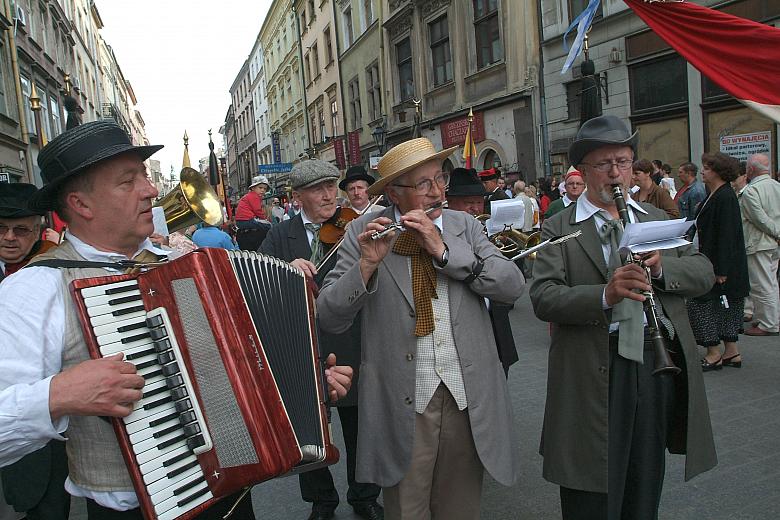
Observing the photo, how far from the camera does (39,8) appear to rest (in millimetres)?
21594

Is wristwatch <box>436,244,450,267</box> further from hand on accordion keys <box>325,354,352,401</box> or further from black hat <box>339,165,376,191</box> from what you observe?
black hat <box>339,165,376,191</box>

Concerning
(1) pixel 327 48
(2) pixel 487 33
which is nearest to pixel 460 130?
(2) pixel 487 33

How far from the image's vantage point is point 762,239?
625 centimetres

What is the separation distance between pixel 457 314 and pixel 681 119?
1182 centimetres

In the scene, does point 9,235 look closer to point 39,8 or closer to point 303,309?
point 303,309

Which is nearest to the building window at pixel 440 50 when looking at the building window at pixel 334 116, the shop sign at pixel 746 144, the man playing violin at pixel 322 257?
the shop sign at pixel 746 144

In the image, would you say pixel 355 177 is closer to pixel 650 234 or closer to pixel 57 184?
pixel 650 234

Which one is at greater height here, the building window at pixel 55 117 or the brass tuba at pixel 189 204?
the building window at pixel 55 117

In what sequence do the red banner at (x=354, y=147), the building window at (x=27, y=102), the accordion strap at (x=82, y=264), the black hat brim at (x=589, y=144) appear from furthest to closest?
the red banner at (x=354, y=147) < the building window at (x=27, y=102) < the black hat brim at (x=589, y=144) < the accordion strap at (x=82, y=264)

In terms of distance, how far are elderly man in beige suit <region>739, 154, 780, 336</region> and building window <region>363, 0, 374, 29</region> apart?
21.7 m

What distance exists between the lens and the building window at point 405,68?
2234 centimetres

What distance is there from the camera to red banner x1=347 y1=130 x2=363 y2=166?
2817cm

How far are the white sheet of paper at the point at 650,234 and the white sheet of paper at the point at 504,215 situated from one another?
2.93 meters

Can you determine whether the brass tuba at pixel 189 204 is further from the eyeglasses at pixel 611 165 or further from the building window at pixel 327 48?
the building window at pixel 327 48
